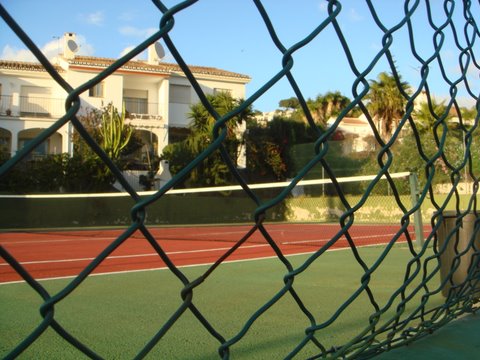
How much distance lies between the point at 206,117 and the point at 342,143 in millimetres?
6735

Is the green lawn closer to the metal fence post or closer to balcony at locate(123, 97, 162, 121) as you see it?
the metal fence post

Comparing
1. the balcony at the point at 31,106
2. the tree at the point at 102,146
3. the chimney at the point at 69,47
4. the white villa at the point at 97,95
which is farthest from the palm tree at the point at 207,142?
the chimney at the point at 69,47

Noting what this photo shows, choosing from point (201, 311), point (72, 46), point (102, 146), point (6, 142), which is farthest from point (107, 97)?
point (201, 311)

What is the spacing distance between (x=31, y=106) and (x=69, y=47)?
4.63 meters

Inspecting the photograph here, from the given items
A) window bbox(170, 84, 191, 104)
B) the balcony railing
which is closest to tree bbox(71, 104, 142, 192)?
the balcony railing

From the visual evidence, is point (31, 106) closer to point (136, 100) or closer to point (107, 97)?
point (107, 97)

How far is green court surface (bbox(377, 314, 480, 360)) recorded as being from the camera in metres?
1.73

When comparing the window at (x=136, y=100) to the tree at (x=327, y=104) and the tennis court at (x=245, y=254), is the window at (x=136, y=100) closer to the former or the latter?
the tennis court at (x=245, y=254)

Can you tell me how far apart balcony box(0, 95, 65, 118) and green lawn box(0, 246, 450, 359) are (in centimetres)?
2414

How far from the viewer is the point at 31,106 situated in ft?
91.8

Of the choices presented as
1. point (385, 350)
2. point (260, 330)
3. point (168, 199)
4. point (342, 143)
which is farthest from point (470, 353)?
point (342, 143)

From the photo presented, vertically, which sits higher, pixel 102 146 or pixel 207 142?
pixel 207 142

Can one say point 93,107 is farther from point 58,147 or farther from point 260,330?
point 260,330

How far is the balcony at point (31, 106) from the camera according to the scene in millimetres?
27516
